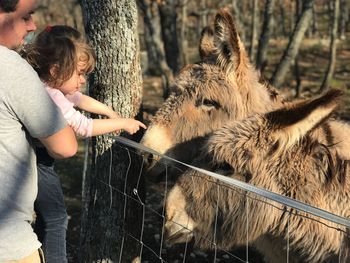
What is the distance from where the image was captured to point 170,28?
38.2ft

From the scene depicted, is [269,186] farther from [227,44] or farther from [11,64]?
[11,64]

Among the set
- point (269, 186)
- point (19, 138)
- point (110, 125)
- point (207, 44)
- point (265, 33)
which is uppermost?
point (207, 44)

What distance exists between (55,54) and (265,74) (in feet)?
50.9

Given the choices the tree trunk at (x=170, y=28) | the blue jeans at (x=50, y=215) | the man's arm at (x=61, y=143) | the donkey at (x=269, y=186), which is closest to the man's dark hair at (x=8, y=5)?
the man's arm at (x=61, y=143)

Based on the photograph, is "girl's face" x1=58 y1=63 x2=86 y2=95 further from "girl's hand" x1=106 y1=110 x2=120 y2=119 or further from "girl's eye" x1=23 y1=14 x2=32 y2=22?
"girl's eye" x1=23 y1=14 x2=32 y2=22

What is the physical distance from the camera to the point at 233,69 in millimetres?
3846

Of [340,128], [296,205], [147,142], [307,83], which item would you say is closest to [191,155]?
[147,142]

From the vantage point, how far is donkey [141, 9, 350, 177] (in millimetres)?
3699

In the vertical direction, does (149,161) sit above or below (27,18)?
below

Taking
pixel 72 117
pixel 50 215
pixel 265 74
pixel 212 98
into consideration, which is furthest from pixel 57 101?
pixel 265 74

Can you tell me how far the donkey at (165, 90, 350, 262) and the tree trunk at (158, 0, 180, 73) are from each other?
8.80 metres

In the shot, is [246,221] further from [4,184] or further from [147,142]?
[4,184]

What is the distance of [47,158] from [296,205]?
146 centimetres

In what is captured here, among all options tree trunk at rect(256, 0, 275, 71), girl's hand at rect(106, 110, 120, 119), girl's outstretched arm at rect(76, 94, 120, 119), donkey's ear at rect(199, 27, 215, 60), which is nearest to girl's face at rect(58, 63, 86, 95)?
girl's outstretched arm at rect(76, 94, 120, 119)
